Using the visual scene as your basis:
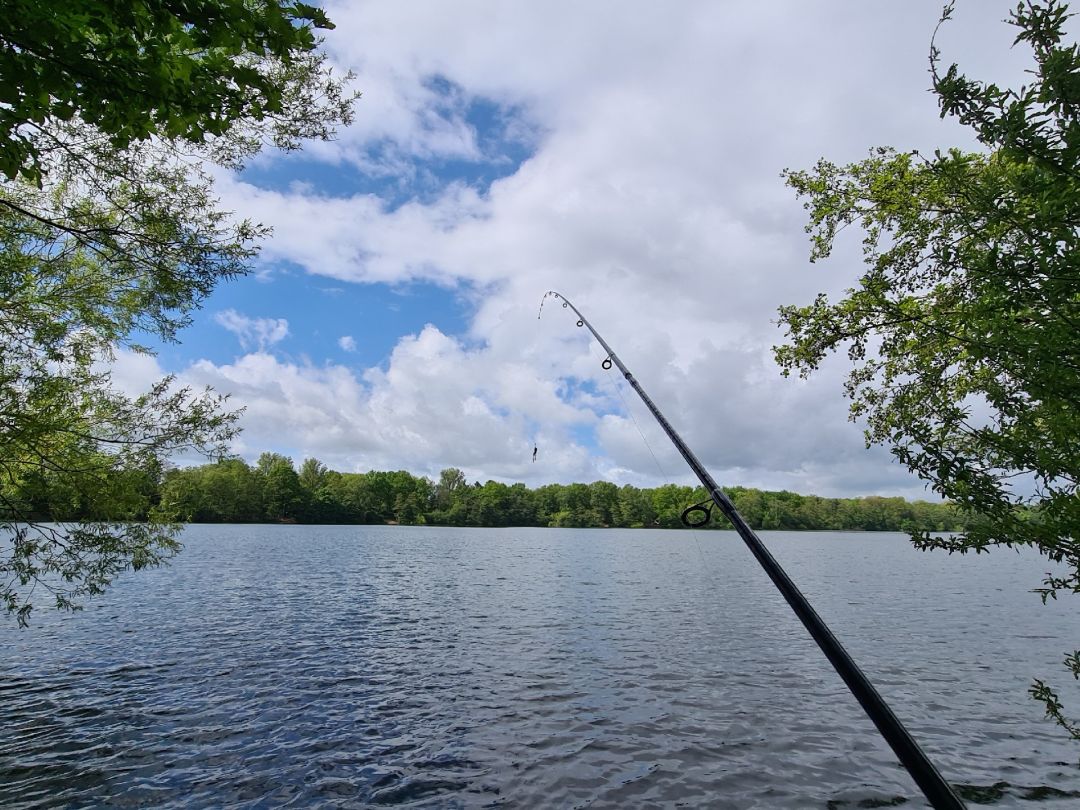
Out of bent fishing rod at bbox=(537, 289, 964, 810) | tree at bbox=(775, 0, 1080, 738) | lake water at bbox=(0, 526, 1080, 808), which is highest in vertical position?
tree at bbox=(775, 0, 1080, 738)

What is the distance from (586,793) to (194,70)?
9.94 meters

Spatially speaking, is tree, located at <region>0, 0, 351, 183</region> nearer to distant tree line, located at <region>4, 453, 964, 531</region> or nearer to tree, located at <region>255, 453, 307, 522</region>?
distant tree line, located at <region>4, 453, 964, 531</region>

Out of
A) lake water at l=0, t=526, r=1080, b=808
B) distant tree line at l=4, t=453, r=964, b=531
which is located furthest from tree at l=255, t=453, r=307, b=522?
lake water at l=0, t=526, r=1080, b=808

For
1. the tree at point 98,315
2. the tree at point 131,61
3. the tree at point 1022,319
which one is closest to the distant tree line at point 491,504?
the tree at point 98,315

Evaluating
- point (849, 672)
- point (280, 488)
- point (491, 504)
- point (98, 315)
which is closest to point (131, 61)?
point (849, 672)

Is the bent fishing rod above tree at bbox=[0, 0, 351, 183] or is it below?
below

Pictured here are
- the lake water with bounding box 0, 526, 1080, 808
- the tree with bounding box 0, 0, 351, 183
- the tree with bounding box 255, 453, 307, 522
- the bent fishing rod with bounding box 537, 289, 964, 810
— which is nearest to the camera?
the bent fishing rod with bounding box 537, 289, 964, 810

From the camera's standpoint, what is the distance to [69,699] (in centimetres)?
1182

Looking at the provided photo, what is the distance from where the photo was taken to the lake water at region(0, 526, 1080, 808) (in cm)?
863

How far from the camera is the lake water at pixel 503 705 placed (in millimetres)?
8633

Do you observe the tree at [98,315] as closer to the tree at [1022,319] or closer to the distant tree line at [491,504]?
the tree at [1022,319]

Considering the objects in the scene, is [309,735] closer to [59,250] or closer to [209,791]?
[209,791]

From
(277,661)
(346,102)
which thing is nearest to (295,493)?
(277,661)

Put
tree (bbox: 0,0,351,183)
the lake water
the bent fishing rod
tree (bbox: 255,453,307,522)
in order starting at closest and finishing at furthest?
the bent fishing rod → tree (bbox: 0,0,351,183) → the lake water → tree (bbox: 255,453,307,522)
